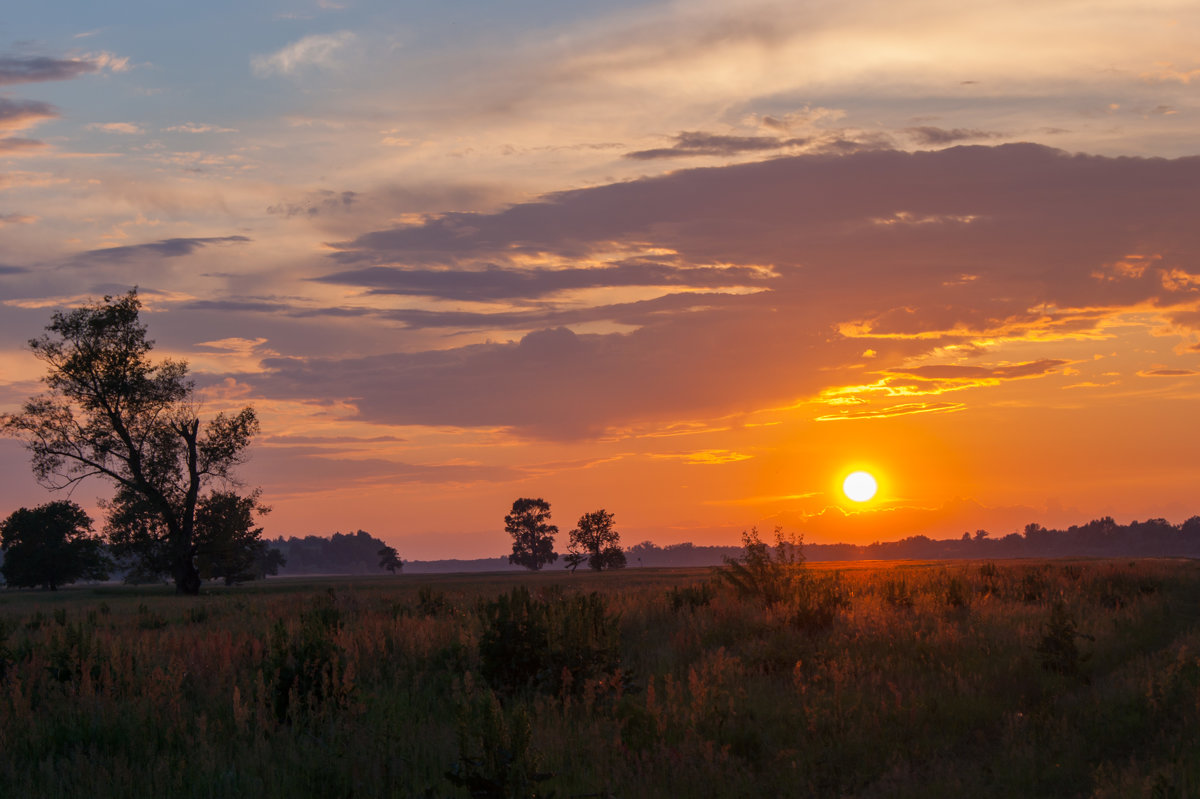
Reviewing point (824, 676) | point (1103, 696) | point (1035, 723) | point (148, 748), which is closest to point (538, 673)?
point (824, 676)

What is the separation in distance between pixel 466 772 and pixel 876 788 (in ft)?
12.5

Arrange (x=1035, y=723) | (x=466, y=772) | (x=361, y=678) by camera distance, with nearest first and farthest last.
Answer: (x=466, y=772), (x=1035, y=723), (x=361, y=678)

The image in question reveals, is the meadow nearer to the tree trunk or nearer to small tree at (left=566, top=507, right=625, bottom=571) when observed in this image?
the tree trunk

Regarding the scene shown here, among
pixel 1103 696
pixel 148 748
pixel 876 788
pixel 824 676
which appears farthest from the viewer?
pixel 824 676

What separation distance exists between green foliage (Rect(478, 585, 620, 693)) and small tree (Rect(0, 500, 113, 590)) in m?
65.7

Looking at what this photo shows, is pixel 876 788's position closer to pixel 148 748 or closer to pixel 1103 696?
pixel 1103 696

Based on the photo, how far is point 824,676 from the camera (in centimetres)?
1118

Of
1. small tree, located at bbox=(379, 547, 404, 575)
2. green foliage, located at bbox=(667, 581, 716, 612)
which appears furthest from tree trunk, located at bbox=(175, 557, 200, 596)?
small tree, located at bbox=(379, 547, 404, 575)

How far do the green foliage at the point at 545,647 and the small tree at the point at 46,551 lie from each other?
6566 cm

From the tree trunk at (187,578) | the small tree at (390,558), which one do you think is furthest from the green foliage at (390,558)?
the tree trunk at (187,578)

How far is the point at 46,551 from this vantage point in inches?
2606

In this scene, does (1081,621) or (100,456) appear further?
(100,456)

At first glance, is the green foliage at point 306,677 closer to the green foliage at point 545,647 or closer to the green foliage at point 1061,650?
the green foliage at point 545,647

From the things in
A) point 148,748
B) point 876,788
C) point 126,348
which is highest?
point 126,348
